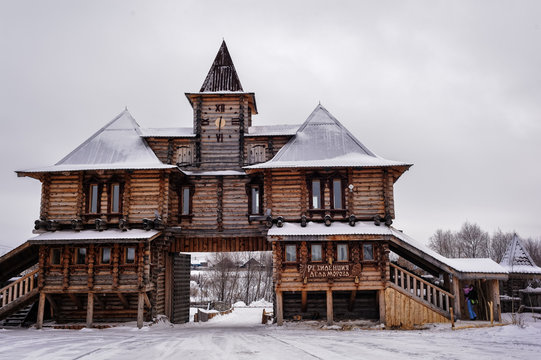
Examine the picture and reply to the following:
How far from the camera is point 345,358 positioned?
38.8ft

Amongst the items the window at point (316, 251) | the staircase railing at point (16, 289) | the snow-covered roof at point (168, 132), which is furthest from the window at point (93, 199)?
the window at point (316, 251)

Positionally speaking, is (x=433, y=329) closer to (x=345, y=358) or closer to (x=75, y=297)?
(x=345, y=358)

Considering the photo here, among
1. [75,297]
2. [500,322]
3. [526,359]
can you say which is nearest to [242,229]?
[75,297]

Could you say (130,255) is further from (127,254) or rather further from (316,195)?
(316,195)

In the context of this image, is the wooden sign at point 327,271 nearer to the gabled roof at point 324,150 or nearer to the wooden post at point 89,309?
the gabled roof at point 324,150

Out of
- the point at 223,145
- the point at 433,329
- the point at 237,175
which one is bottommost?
the point at 433,329

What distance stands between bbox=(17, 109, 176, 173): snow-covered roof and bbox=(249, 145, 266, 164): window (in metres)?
5.23

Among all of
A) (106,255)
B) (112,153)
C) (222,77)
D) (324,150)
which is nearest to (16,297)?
(106,255)

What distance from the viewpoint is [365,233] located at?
2147 centimetres

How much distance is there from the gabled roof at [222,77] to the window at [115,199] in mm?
7890

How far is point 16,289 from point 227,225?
1069cm

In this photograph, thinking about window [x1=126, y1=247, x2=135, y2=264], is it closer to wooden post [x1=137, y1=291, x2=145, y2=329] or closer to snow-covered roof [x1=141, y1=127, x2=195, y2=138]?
wooden post [x1=137, y1=291, x2=145, y2=329]

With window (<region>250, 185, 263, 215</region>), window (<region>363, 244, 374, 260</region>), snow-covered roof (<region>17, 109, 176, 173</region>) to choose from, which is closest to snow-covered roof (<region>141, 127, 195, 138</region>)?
snow-covered roof (<region>17, 109, 176, 173</region>)

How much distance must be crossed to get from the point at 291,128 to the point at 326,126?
2208mm
